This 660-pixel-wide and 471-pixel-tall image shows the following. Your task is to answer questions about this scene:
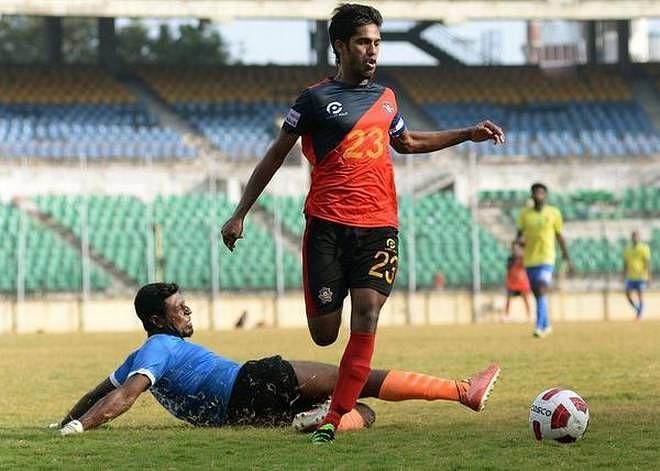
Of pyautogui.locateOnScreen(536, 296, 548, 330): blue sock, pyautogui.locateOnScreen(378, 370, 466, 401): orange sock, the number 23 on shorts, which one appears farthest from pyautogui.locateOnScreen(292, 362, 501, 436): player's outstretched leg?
pyautogui.locateOnScreen(536, 296, 548, 330): blue sock

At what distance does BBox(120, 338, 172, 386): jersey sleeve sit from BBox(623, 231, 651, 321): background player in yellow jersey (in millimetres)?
23229

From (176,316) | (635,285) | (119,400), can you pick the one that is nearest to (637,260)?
(635,285)

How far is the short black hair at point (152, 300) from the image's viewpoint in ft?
28.7

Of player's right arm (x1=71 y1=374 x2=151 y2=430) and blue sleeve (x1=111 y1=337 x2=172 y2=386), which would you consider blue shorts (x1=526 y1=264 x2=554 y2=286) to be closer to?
blue sleeve (x1=111 y1=337 x2=172 y2=386)

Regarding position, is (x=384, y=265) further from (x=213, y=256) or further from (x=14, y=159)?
(x=14, y=159)

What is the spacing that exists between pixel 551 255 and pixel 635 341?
2.23 m

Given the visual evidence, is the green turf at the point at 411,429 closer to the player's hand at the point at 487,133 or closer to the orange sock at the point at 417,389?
the orange sock at the point at 417,389

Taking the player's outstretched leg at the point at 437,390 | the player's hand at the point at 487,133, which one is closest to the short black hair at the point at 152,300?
the player's outstretched leg at the point at 437,390

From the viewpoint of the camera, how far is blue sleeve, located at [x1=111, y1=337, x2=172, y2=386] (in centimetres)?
Answer: 844

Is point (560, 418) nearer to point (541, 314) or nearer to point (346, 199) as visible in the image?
point (346, 199)

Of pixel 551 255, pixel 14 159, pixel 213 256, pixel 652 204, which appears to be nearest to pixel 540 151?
pixel 652 204

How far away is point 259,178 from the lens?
822cm

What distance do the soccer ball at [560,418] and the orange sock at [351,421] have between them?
47.8 inches

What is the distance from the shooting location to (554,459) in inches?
277
